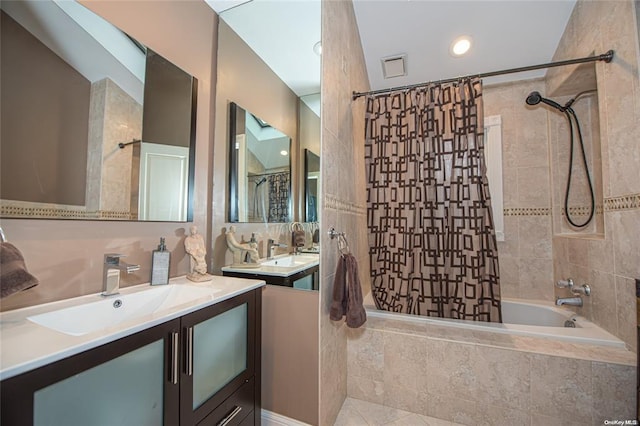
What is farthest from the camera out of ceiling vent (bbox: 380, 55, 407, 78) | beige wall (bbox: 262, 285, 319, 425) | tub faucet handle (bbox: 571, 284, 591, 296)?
ceiling vent (bbox: 380, 55, 407, 78)

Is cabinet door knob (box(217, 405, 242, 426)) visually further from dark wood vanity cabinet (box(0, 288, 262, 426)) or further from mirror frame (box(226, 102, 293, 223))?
mirror frame (box(226, 102, 293, 223))

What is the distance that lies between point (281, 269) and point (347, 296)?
0.40m

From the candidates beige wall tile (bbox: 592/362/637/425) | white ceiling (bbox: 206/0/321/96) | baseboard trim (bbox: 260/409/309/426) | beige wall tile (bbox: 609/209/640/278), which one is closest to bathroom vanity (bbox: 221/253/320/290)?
baseboard trim (bbox: 260/409/309/426)

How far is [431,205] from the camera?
1741 millimetres

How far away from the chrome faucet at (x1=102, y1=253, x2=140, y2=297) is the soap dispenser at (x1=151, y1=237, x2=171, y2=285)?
5.7 inches

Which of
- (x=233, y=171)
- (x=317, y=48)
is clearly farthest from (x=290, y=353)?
(x=317, y=48)

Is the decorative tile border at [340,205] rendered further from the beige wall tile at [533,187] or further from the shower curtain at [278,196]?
the beige wall tile at [533,187]

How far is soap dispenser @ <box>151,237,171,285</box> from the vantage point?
1.11 metres

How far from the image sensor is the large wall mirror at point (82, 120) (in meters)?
0.79

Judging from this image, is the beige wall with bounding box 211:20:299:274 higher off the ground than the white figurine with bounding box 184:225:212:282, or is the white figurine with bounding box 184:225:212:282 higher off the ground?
the beige wall with bounding box 211:20:299:274

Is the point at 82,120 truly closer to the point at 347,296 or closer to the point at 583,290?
the point at 347,296

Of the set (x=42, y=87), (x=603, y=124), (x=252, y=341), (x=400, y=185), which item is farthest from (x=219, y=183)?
(x=603, y=124)

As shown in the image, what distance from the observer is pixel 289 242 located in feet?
4.86

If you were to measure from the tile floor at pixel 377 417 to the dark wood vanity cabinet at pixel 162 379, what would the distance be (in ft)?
2.00
